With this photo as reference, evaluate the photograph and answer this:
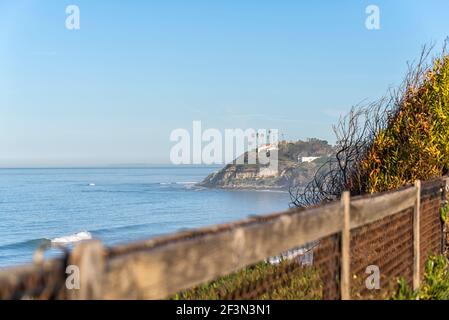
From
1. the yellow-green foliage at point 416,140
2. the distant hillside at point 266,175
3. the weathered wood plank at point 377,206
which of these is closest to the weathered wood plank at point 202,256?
the weathered wood plank at point 377,206

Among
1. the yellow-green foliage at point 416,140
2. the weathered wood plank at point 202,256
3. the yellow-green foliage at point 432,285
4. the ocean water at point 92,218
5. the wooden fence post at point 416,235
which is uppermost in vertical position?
the yellow-green foliage at point 416,140

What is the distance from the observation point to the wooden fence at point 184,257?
2.56m

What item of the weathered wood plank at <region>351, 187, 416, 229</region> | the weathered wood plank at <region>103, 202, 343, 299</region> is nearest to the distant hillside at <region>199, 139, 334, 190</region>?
the weathered wood plank at <region>351, 187, 416, 229</region>

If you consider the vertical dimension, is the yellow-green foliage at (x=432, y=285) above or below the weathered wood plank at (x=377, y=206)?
below

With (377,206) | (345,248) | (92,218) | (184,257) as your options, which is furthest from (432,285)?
(92,218)

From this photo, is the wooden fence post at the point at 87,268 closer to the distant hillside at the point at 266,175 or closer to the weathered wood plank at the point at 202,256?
the weathered wood plank at the point at 202,256

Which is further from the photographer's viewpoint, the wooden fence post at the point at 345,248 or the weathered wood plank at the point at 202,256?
the wooden fence post at the point at 345,248

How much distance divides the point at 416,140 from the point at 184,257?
27.1 ft

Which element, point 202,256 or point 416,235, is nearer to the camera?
point 202,256

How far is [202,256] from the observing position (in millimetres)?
3299

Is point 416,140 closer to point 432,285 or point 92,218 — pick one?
point 432,285

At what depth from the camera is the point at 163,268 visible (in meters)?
3.01

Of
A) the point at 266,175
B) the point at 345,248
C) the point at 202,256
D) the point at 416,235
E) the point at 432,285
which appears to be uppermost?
the point at 202,256
